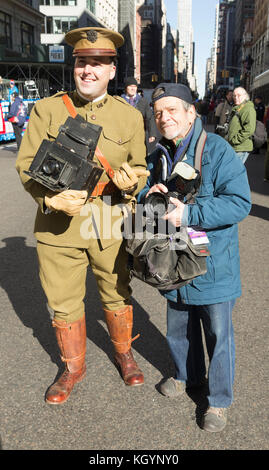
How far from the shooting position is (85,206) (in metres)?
2.77

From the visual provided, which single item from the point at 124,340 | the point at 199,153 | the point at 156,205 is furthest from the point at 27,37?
the point at 156,205

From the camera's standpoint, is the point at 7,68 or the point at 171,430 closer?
the point at 171,430

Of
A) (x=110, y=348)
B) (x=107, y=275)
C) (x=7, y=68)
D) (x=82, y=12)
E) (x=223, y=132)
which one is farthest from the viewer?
(x=82, y=12)

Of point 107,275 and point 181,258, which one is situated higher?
point 181,258

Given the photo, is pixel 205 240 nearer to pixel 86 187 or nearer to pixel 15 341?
pixel 86 187

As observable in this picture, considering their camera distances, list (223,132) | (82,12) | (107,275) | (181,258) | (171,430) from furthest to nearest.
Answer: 1. (82,12)
2. (223,132)
3. (107,275)
4. (171,430)
5. (181,258)

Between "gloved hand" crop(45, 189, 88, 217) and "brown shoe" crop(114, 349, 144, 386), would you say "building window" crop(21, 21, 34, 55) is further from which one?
"gloved hand" crop(45, 189, 88, 217)

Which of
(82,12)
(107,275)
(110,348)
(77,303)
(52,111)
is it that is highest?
(82,12)

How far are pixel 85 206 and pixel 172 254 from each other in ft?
2.35

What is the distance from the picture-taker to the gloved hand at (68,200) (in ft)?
7.88

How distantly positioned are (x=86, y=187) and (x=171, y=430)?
58.5 inches

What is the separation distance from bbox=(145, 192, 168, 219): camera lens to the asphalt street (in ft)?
4.26

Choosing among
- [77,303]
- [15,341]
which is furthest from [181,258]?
[15,341]
